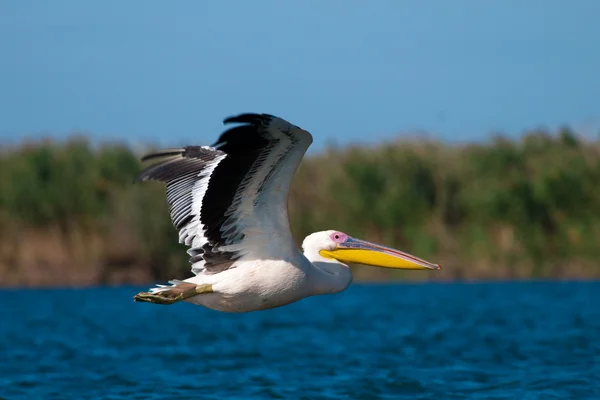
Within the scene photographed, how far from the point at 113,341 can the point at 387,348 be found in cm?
436

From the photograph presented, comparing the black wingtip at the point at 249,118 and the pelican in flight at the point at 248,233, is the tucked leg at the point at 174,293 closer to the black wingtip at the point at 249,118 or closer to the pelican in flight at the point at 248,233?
the pelican in flight at the point at 248,233

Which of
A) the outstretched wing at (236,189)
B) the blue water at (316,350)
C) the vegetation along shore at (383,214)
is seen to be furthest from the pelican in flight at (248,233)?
the vegetation along shore at (383,214)

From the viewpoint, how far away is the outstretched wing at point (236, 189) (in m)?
7.95

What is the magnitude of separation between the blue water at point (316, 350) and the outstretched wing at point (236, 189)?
2.16 metres

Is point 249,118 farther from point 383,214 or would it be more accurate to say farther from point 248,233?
point 383,214

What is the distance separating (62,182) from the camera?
2730cm

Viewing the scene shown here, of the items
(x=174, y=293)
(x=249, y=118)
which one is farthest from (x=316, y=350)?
(x=249, y=118)

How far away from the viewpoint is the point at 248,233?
907 centimetres

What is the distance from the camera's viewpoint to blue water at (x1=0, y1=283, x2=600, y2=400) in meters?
11.4

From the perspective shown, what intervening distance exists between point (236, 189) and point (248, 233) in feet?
1.85

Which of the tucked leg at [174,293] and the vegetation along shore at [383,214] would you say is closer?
the tucked leg at [174,293]

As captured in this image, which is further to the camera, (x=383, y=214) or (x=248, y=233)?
(x=383, y=214)

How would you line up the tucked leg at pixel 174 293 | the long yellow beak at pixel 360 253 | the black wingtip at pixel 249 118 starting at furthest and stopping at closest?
the long yellow beak at pixel 360 253
the tucked leg at pixel 174 293
the black wingtip at pixel 249 118

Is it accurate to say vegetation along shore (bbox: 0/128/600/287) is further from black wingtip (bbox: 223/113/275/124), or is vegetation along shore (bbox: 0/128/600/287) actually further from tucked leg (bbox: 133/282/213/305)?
black wingtip (bbox: 223/113/275/124)
